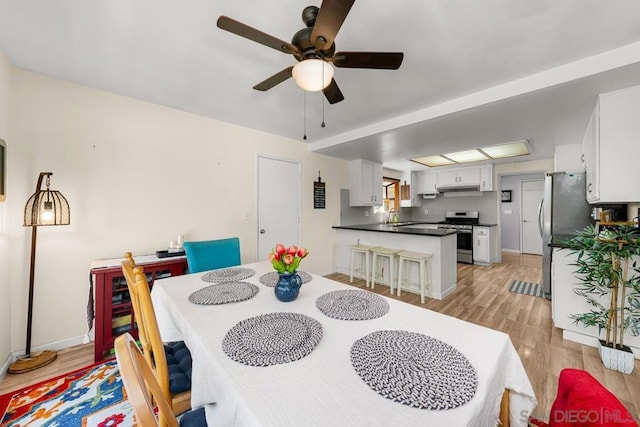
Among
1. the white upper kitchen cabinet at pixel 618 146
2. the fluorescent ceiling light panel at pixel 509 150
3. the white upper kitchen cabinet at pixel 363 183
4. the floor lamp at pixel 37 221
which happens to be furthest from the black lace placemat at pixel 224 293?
the fluorescent ceiling light panel at pixel 509 150

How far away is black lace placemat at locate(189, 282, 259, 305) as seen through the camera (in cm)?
139

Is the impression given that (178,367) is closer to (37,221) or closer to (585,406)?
(585,406)

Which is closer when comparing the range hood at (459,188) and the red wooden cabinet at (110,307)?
the red wooden cabinet at (110,307)

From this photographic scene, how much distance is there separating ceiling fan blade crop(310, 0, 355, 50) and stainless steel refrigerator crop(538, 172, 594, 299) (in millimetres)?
3235

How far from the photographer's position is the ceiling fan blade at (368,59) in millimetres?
1341

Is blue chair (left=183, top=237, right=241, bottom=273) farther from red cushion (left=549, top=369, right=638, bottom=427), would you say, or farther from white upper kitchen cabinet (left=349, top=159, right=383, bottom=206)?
white upper kitchen cabinet (left=349, top=159, right=383, bottom=206)

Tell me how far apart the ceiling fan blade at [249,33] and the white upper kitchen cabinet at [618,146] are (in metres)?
2.56

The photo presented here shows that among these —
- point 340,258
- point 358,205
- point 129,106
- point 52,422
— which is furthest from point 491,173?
point 52,422

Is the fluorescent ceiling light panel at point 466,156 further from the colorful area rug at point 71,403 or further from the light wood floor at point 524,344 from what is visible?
the colorful area rug at point 71,403

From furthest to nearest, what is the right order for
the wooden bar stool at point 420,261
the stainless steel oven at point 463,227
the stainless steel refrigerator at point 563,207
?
1. the stainless steel oven at point 463,227
2. the wooden bar stool at point 420,261
3. the stainless steel refrigerator at point 563,207

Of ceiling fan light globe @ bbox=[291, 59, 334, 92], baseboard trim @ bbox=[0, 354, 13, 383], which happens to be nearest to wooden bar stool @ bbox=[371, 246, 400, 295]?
ceiling fan light globe @ bbox=[291, 59, 334, 92]

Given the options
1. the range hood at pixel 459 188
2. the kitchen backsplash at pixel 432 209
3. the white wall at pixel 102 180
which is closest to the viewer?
the white wall at pixel 102 180

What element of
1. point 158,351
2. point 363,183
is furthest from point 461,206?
point 158,351

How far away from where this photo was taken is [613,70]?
5.68 ft
